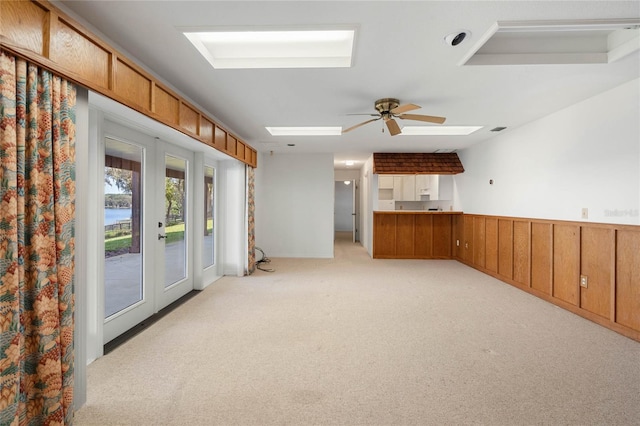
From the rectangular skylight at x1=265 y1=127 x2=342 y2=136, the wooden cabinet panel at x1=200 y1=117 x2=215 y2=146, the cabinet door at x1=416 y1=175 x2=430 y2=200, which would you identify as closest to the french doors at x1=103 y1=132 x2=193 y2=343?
the wooden cabinet panel at x1=200 y1=117 x2=215 y2=146

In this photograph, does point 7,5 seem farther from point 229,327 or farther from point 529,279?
point 529,279

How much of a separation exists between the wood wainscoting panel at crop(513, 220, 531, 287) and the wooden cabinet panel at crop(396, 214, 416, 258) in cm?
235

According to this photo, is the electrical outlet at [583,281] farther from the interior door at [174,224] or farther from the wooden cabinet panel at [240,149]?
the interior door at [174,224]

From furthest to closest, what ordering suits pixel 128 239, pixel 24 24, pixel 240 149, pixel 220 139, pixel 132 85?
pixel 240 149 < pixel 220 139 < pixel 128 239 < pixel 132 85 < pixel 24 24

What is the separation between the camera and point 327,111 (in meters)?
3.70

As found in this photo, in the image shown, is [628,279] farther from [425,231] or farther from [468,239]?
[425,231]

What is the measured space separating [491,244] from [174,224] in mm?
5232

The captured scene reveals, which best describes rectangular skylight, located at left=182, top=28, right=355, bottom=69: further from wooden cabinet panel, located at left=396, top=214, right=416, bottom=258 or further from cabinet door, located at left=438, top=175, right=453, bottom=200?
cabinet door, located at left=438, top=175, right=453, bottom=200

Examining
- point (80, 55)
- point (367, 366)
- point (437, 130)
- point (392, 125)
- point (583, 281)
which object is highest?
point (437, 130)

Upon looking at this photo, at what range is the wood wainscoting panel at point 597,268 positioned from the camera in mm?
2963

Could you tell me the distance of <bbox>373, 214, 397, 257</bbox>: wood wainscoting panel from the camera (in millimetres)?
6680

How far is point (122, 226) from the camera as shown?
2.76 meters

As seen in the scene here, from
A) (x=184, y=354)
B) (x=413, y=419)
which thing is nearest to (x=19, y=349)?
(x=184, y=354)

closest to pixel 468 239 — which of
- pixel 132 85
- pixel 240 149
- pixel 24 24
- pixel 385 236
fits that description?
pixel 385 236
